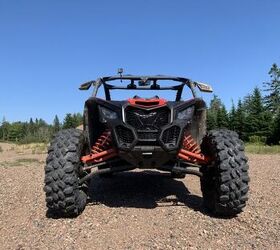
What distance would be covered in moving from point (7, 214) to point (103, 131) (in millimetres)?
1974

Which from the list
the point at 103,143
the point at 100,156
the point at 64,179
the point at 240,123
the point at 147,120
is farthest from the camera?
the point at 240,123

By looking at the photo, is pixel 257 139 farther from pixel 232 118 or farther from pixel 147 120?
pixel 147 120

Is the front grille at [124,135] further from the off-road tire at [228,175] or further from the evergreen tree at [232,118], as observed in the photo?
the evergreen tree at [232,118]

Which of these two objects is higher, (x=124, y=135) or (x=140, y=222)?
(x=124, y=135)

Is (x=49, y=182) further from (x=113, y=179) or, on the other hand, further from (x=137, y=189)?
(x=113, y=179)

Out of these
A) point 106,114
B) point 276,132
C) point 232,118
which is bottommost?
point 276,132

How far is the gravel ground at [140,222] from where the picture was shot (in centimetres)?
518

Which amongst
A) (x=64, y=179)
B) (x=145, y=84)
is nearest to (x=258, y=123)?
(x=145, y=84)

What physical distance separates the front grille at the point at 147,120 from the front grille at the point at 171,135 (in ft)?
0.36

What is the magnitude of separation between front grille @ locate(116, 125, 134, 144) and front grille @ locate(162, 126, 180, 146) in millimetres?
454

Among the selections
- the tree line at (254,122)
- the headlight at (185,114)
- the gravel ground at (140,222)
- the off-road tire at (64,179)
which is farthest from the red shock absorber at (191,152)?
the tree line at (254,122)

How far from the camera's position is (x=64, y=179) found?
6.18 metres

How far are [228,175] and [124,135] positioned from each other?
1.52m

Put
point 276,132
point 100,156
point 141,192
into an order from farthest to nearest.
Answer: point 276,132
point 141,192
point 100,156
